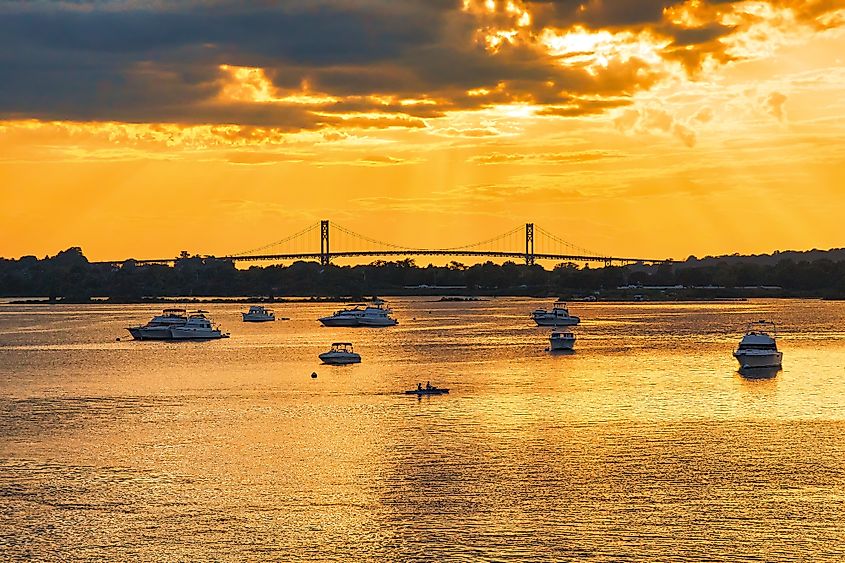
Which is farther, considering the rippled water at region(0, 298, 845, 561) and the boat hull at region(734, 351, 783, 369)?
the boat hull at region(734, 351, 783, 369)

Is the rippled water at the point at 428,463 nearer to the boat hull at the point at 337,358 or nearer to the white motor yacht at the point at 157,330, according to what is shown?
the boat hull at the point at 337,358

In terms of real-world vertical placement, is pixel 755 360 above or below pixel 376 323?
below

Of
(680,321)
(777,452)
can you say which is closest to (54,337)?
(680,321)

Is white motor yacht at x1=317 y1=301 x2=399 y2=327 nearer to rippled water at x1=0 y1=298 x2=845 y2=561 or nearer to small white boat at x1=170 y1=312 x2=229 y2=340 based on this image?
small white boat at x1=170 y1=312 x2=229 y2=340

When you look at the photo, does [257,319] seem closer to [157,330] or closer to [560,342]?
[157,330]

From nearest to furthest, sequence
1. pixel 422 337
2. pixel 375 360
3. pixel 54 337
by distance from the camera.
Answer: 1. pixel 375 360
2. pixel 422 337
3. pixel 54 337

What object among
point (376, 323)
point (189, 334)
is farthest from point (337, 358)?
point (376, 323)

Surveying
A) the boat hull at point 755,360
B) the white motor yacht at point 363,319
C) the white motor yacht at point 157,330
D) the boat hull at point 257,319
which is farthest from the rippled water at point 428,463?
the boat hull at point 257,319

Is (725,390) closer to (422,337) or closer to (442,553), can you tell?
(442,553)

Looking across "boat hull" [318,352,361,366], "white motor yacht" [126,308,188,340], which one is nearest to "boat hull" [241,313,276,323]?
"white motor yacht" [126,308,188,340]
